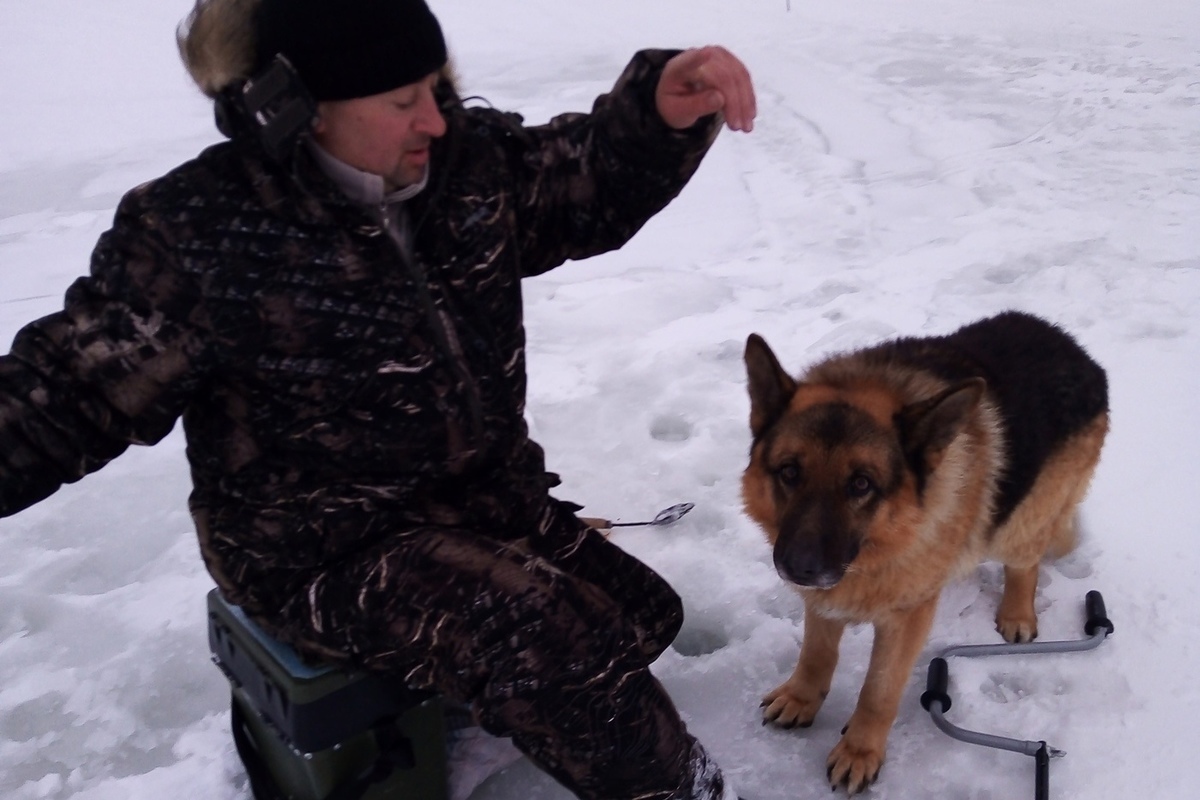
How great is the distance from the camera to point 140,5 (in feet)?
37.3

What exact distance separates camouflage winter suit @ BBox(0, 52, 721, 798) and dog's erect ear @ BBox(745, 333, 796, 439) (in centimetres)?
52

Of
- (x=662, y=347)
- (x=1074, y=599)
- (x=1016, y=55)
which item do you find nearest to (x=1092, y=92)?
(x=1016, y=55)

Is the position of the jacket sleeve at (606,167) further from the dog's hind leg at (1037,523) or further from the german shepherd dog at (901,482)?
the dog's hind leg at (1037,523)

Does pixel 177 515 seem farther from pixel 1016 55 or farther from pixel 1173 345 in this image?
pixel 1016 55

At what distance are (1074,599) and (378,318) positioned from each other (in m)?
2.31

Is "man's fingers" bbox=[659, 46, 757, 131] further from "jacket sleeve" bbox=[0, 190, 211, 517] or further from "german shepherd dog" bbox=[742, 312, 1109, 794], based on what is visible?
"jacket sleeve" bbox=[0, 190, 211, 517]

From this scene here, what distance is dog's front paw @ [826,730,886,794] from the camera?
2.29 meters

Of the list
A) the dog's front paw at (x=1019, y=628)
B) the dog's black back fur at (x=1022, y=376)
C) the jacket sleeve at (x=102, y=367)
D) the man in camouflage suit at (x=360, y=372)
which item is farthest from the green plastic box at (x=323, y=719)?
the dog's front paw at (x=1019, y=628)

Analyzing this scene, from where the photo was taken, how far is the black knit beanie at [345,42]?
168 cm

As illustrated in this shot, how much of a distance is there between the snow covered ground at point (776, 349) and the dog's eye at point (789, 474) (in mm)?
745

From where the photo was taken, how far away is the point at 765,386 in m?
2.29

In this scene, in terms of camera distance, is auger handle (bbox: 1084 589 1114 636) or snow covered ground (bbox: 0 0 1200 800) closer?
snow covered ground (bbox: 0 0 1200 800)

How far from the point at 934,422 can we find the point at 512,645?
1114mm

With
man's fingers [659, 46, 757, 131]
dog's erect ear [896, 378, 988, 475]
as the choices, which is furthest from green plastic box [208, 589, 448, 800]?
man's fingers [659, 46, 757, 131]
